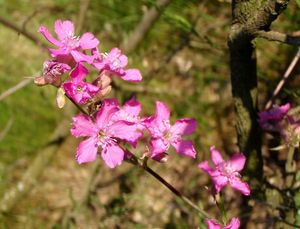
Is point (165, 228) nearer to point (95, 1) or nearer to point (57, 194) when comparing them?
point (57, 194)

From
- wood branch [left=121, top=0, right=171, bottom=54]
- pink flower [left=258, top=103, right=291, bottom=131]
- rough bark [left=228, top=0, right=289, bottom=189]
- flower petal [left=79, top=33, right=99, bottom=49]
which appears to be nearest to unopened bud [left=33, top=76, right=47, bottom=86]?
flower petal [left=79, top=33, right=99, bottom=49]

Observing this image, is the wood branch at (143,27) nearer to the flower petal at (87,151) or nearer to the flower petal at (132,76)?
the flower petal at (132,76)

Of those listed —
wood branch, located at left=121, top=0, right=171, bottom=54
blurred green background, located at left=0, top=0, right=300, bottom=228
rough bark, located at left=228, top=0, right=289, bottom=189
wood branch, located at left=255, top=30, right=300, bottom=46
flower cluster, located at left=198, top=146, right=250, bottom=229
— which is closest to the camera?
wood branch, located at left=255, top=30, right=300, bottom=46

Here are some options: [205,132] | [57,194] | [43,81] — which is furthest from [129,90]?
[43,81]

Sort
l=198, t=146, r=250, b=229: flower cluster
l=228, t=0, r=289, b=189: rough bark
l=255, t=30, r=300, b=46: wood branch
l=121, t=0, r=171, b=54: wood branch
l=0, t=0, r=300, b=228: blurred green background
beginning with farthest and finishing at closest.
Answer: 1. l=0, t=0, r=300, b=228: blurred green background
2. l=121, t=0, r=171, b=54: wood branch
3. l=198, t=146, r=250, b=229: flower cluster
4. l=228, t=0, r=289, b=189: rough bark
5. l=255, t=30, r=300, b=46: wood branch

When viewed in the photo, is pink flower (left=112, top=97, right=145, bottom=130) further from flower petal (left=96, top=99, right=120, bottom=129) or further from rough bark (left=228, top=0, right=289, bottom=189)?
rough bark (left=228, top=0, right=289, bottom=189)

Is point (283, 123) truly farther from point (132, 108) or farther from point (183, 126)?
point (132, 108)

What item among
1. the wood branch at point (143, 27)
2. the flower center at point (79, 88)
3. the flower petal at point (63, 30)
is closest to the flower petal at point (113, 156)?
the flower center at point (79, 88)
